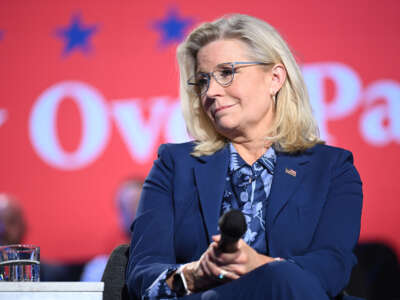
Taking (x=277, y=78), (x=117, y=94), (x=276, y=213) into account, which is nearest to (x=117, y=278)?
(x=276, y=213)

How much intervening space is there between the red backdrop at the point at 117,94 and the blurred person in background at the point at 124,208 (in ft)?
0.20

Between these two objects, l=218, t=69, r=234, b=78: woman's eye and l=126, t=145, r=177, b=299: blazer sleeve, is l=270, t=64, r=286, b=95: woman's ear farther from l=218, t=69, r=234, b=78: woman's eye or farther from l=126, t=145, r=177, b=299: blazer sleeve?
l=126, t=145, r=177, b=299: blazer sleeve

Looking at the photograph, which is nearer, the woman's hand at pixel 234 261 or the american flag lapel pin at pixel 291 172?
the woman's hand at pixel 234 261

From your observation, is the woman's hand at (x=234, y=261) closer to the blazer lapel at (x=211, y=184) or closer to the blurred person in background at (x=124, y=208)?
the blazer lapel at (x=211, y=184)

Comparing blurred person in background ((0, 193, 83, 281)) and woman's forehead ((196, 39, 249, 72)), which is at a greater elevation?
woman's forehead ((196, 39, 249, 72))

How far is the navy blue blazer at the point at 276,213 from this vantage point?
1515mm

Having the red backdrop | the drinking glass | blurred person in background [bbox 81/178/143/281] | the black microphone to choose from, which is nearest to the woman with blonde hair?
the black microphone

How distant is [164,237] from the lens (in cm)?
163

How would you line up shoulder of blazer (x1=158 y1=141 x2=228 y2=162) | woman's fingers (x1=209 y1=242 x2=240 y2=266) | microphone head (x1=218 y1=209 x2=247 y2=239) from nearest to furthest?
microphone head (x1=218 y1=209 x2=247 y2=239) < woman's fingers (x1=209 y1=242 x2=240 y2=266) < shoulder of blazer (x1=158 y1=141 x2=228 y2=162)

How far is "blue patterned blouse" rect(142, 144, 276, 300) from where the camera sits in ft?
5.38

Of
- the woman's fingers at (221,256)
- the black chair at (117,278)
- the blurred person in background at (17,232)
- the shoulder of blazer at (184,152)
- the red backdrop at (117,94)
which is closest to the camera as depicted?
the woman's fingers at (221,256)

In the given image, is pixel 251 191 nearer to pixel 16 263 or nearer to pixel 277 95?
pixel 277 95

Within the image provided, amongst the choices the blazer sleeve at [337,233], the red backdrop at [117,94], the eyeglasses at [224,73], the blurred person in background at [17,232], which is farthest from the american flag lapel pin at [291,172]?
the blurred person in background at [17,232]

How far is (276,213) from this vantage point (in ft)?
5.29
